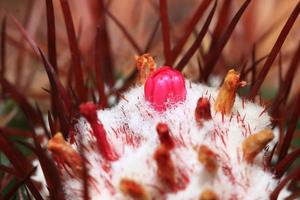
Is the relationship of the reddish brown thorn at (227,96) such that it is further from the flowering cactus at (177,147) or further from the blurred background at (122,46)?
the blurred background at (122,46)

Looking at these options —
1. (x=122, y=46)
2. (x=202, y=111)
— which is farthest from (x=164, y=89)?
(x=122, y=46)

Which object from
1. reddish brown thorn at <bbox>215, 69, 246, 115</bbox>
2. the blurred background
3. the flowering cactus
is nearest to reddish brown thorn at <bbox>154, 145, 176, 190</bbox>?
the flowering cactus

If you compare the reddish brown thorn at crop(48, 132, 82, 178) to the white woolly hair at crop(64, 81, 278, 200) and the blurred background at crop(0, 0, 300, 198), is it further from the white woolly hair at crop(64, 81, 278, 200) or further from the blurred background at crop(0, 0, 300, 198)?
the blurred background at crop(0, 0, 300, 198)

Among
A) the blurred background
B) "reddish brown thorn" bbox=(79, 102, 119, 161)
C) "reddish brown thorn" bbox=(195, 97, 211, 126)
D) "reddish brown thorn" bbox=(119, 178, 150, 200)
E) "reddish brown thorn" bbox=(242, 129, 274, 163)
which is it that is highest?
the blurred background

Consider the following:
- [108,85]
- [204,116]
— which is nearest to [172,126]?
[204,116]

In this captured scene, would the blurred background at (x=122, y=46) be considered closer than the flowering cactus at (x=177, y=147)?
No

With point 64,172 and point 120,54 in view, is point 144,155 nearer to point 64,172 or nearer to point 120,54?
point 64,172

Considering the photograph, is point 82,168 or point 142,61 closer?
point 82,168

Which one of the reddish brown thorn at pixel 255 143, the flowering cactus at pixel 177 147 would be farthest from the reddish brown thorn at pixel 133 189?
the reddish brown thorn at pixel 255 143
